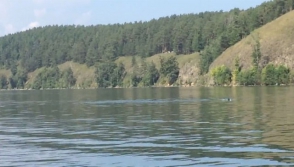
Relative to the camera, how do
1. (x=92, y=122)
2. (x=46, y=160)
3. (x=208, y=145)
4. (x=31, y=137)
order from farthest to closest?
1. (x=92, y=122)
2. (x=31, y=137)
3. (x=208, y=145)
4. (x=46, y=160)

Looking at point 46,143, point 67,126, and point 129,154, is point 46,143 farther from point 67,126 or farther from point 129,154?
point 67,126

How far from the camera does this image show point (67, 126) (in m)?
54.6

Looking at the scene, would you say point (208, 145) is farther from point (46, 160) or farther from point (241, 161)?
point (46, 160)

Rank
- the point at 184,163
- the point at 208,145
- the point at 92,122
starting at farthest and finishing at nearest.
A: the point at 92,122 < the point at 208,145 < the point at 184,163

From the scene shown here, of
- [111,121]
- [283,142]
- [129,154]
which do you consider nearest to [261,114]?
[111,121]

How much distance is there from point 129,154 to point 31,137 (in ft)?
Result: 45.0

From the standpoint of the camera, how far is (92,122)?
5894cm

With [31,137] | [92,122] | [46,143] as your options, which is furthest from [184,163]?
[92,122]

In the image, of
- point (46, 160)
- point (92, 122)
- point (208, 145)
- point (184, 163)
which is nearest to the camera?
point (184, 163)

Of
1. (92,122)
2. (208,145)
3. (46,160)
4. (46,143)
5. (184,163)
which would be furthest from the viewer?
(92,122)

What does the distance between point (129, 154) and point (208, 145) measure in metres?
5.69

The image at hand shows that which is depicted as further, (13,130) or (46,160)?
(13,130)

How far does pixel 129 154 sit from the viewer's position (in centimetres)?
3400

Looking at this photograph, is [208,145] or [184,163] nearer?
[184,163]
